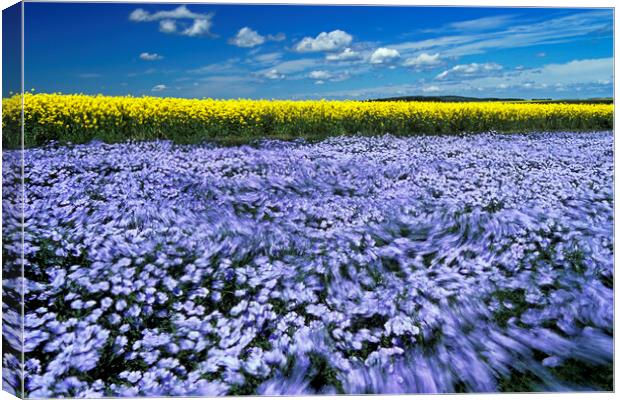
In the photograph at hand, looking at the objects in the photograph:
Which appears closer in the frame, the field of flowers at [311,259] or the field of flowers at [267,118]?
the field of flowers at [311,259]

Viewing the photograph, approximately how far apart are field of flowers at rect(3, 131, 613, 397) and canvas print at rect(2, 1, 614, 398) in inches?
0.5

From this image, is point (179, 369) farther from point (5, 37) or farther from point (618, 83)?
point (618, 83)

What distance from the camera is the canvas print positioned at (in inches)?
134

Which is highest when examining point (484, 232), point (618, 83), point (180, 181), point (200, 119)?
point (618, 83)

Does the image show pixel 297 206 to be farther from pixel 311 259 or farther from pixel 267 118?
pixel 267 118

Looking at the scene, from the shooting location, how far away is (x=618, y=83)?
12.6ft

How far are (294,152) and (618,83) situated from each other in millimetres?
2047

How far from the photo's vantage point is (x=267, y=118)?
13.6 ft

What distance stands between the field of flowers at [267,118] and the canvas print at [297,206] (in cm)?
2

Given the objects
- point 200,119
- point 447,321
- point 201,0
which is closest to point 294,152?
point 200,119

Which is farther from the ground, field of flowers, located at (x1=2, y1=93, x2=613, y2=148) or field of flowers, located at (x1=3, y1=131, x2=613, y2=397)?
field of flowers, located at (x1=2, y1=93, x2=613, y2=148)

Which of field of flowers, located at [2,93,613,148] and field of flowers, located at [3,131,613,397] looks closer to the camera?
field of flowers, located at [3,131,613,397]

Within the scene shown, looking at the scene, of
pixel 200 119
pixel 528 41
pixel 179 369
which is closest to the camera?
pixel 179 369

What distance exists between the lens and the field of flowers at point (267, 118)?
12.8ft
